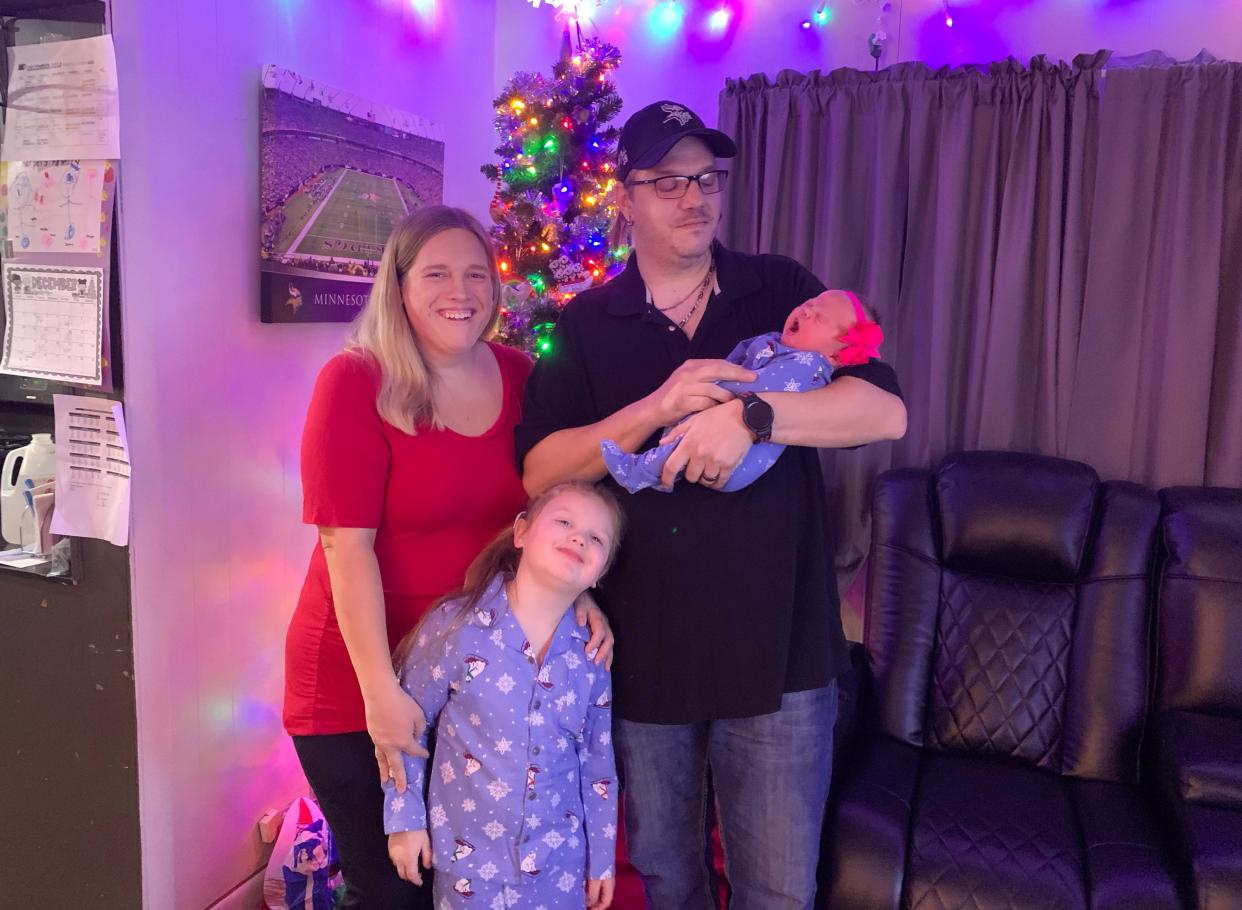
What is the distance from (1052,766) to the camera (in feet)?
7.25

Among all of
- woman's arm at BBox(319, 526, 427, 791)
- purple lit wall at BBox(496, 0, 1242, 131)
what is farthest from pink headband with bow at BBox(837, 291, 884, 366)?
purple lit wall at BBox(496, 0, 1242, 131)

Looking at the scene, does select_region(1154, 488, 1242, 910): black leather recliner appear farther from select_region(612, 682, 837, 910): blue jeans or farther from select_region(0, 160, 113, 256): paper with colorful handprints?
select_region(0, 160, 113, 256): paper with colorful handprints

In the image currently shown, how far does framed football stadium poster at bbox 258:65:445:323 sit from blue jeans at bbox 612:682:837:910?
4.76 feet

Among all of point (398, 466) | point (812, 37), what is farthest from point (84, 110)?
point (812, 37)

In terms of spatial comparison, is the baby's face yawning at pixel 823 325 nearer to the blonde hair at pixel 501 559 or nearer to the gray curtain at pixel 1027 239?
the blonde hair at pixel 501 559

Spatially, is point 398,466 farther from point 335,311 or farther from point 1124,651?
point 1124,651

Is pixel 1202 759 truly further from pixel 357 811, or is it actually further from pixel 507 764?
pixel 357 811

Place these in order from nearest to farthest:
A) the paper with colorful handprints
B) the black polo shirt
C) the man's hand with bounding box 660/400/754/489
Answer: the man's hand with bounding box 660/400/754/489 → the black polo shirt → the paper with colorful handprints

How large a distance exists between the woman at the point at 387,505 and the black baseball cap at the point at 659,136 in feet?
1.17

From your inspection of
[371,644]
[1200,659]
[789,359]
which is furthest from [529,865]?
[1200,659]

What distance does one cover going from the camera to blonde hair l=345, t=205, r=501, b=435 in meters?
1.46

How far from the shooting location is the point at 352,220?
239cm

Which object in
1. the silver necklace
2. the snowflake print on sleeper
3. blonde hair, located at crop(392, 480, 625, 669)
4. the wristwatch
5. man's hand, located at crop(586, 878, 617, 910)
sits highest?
the silver necklace

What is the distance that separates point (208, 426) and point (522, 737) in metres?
1.13
